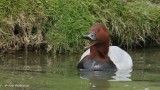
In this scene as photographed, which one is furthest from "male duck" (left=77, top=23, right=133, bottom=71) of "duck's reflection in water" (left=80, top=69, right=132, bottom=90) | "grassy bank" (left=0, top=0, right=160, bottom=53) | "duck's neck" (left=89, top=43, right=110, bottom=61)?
"grassy bank" (left=0, top=0, right=160, bottom=53)

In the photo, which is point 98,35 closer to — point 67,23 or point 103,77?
point 103,77

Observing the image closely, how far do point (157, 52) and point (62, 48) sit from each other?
5.48 feet

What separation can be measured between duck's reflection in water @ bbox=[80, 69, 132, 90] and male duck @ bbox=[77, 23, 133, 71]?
158mm

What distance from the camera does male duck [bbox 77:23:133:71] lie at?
8.55m

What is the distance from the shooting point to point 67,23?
976cm

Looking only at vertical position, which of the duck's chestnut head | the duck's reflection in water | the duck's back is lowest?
the duck's reflection in water

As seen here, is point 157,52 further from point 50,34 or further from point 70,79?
point 70,79

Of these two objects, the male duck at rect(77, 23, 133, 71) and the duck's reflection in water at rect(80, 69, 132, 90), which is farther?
the male duck at rect(77, 23, 133, 71)

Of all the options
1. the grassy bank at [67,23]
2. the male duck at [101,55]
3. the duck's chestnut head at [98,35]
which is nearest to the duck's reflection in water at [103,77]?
the male duck at [101,55]

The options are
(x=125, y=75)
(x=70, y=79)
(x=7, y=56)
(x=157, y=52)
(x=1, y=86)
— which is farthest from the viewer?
(x=157, y=52)

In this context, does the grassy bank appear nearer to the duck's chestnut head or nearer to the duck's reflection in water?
the duck's chestnut head

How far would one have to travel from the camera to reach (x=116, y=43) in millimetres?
10352

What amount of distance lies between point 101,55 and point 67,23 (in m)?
1.25

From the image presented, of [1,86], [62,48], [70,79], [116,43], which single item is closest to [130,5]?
[116,43]
